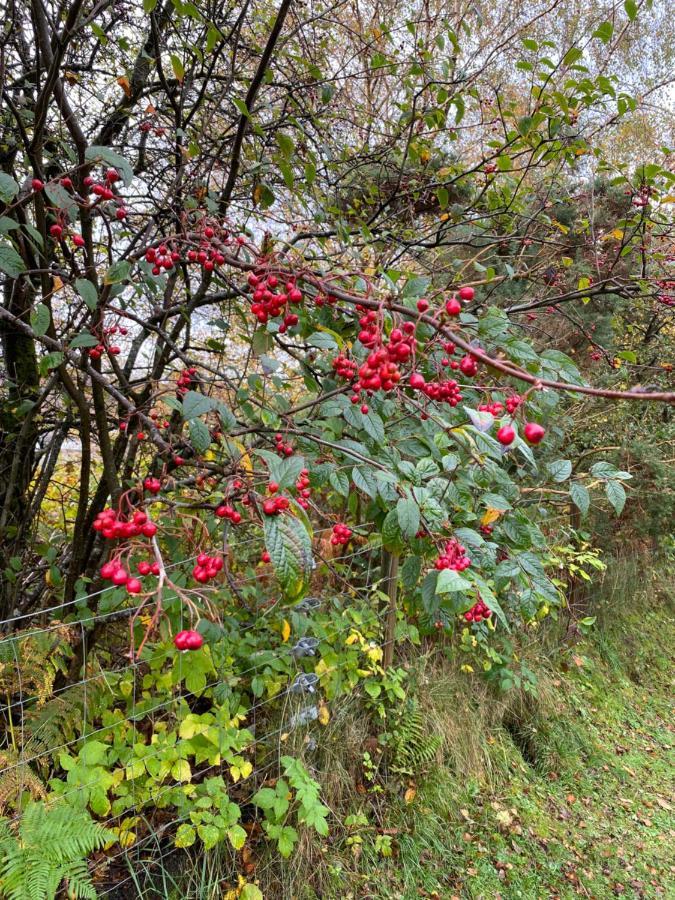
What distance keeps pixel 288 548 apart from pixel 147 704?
55.9 inches

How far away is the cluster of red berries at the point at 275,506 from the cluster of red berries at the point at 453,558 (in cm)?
41

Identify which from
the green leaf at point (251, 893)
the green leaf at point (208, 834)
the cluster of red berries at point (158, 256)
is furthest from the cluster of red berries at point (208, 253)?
the green leaf at point (251, 893)

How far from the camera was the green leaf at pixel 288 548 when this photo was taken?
0.87 m

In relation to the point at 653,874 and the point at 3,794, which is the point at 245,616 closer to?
the point at 3,794

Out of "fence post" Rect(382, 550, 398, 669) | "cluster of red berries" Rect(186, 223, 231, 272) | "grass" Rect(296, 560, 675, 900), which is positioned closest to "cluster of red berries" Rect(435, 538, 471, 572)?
"cluster of red berries" Rect(186, 223, 231, 272)

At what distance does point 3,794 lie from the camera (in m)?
1.49

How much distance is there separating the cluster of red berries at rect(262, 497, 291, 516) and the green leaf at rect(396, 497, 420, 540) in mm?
306

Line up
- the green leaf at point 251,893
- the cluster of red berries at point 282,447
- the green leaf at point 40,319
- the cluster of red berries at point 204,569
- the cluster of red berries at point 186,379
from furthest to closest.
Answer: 1. the green leaf at point 251,893
2. the cluster of red berries at point 186,379
3. the cluster of red berries at point 282,447
4. the green leaf at point 40,319
5. the cluster of red berries at point 204,569

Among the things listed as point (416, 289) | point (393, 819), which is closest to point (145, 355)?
point (416, 289)

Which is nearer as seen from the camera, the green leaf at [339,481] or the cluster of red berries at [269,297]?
the cluster of red berries at [269,297]

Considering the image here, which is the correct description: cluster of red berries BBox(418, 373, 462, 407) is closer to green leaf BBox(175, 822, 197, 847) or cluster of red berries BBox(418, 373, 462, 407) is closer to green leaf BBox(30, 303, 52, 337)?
green leaf BBox(30, 303, 52, 337)

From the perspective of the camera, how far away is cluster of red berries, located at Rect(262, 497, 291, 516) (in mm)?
900

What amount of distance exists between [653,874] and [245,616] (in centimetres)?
244

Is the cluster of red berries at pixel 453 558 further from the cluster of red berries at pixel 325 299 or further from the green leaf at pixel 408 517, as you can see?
the cluster of red berries at pixel 325 299
